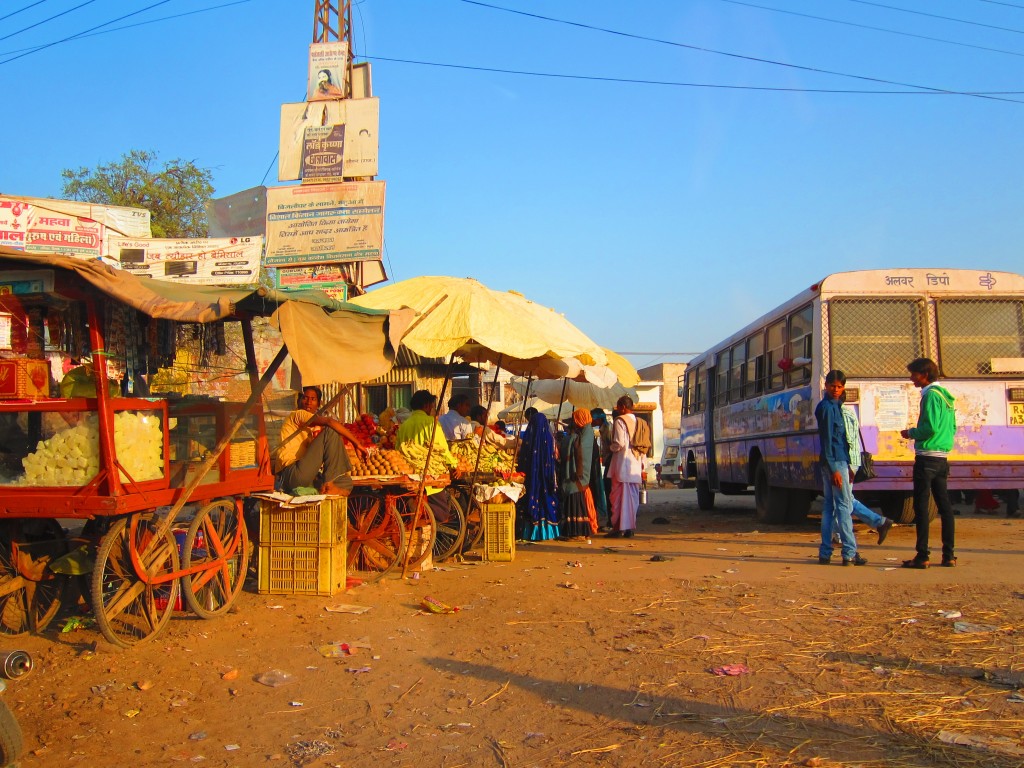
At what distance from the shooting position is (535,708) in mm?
4508

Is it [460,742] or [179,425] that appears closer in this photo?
[460,742]

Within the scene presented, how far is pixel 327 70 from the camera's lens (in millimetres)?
15852

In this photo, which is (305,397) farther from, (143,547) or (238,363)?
(143,547)

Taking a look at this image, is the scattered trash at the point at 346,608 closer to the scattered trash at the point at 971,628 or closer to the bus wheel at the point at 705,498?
the scattered trash at the point at 971,628

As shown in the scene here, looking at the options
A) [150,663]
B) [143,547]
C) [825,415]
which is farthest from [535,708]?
[825,415]

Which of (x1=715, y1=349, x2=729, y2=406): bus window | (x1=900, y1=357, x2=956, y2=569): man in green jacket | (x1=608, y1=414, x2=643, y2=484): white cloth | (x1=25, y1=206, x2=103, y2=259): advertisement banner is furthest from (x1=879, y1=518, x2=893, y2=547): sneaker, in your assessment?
(x1=25, y1=206, x2=103, y2=259): advertisement banner

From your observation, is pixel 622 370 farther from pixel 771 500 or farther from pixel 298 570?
pixel 298 570

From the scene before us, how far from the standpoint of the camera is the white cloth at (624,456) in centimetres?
1162

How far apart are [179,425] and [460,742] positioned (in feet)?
11.1

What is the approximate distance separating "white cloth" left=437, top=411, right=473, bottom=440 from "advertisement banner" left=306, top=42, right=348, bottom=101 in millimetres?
7867

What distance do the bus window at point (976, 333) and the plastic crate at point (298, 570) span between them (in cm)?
780

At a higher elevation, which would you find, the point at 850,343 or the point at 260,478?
the point at 850,343

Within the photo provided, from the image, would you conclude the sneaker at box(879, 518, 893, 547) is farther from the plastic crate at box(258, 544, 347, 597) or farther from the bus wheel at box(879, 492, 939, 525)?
the plastic crate at box(258, 544, 347, 597)

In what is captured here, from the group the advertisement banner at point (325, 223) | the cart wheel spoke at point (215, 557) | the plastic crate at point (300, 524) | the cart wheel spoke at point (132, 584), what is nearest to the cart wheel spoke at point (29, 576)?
the cart wheel spoke at point (132, 584)
